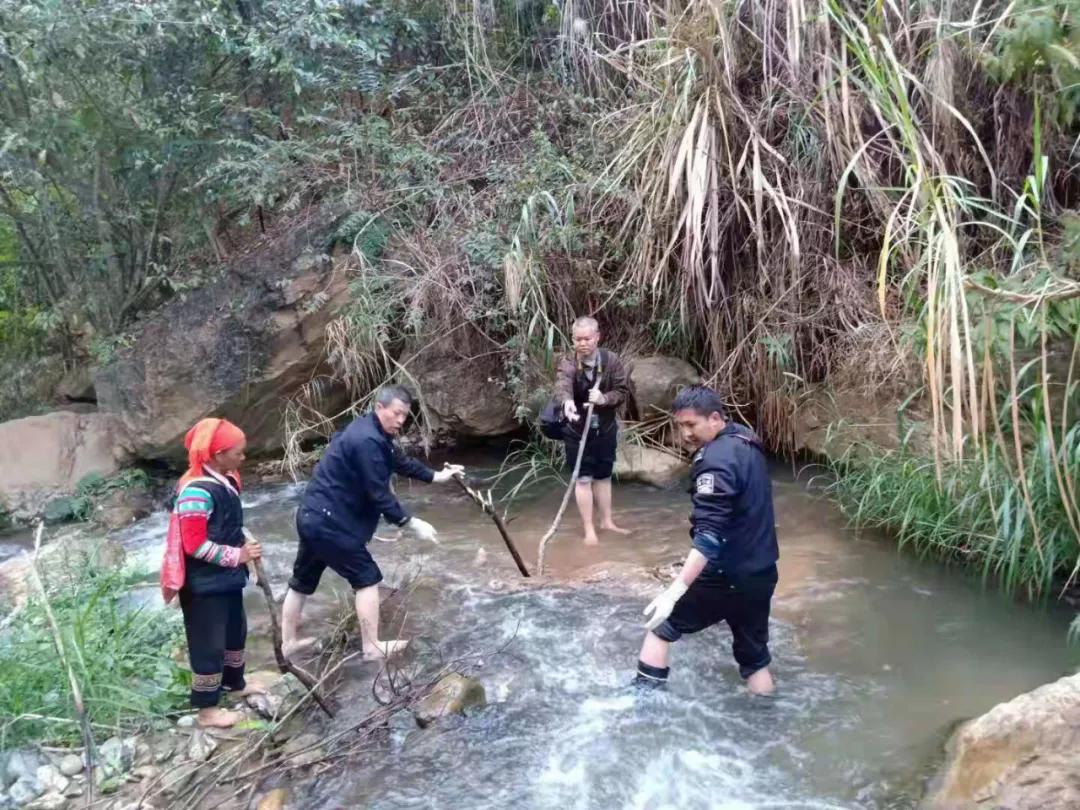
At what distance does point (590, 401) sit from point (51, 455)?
4776 mm

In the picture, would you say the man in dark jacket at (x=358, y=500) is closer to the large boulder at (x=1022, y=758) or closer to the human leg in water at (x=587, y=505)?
the human leg in water at (x=587, y=505)

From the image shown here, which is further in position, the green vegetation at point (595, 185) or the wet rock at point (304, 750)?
the green vegetation at point (595, 185)

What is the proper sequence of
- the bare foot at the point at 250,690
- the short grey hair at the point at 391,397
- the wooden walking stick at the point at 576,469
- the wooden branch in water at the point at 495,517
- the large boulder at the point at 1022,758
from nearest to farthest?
the large boulder at the point at 1022,758
the bare foot at the point at 250,690
the short grey hair at the point at 391,397
the wooden branch in water at the point at 495,517
the wooden walking stick at the point at 576,469

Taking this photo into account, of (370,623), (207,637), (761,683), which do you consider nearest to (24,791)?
(207,637)

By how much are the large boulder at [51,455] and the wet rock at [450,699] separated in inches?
191

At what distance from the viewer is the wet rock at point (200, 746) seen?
10.7ft

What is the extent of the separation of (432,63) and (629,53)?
2486mm

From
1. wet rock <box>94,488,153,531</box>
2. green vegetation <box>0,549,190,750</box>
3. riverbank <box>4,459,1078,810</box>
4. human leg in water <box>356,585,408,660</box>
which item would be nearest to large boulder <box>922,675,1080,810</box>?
riverbank <box>4,459,1078,810</box>

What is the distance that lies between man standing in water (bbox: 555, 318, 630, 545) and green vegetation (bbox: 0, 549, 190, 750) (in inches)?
97.7

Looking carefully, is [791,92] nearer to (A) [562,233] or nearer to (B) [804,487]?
(A) [562,233]

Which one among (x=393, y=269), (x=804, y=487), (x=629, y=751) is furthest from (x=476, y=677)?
(x=393, y=269)

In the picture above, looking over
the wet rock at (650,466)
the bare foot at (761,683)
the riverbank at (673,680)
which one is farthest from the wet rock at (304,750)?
the wet rock at (650,466)

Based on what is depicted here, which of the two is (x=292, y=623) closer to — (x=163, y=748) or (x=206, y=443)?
(x=163, y=748)

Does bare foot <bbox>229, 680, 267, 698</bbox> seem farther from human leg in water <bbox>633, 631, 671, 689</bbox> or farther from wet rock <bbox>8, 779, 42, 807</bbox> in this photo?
human leg in water <bbox>633, 631, 671, 689</bbox>
